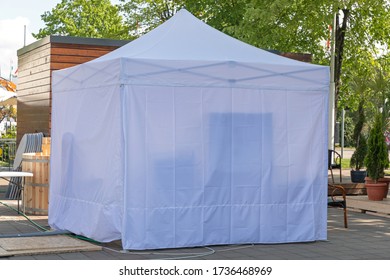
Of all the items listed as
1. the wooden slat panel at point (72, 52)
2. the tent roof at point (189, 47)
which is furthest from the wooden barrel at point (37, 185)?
the tent roof at point (189, 47)

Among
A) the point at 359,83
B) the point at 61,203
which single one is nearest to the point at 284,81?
the point at 61,203

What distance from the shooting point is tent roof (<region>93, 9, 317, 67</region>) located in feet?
32.5

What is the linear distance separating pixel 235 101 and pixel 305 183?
148 cm

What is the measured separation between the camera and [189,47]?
10258mm

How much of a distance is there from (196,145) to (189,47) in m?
1.35

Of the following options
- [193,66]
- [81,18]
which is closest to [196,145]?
[193,66]

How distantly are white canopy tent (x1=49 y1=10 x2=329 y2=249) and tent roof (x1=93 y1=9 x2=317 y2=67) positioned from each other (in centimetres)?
3

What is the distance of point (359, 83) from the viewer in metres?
25.2

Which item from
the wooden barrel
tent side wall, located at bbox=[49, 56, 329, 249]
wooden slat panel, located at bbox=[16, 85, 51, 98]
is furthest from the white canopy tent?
wooden slat panel, located at bbox=[16, 85, 51, 98]

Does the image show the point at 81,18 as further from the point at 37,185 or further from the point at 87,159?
the point at 87,159

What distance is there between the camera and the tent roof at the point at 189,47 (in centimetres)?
991

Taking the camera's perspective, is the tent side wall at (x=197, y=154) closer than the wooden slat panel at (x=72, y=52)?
Yes

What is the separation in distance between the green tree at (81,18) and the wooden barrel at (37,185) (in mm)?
36446

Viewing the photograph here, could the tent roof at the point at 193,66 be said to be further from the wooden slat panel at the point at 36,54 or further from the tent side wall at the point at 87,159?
the wooden slat panel at the point at 36,54
